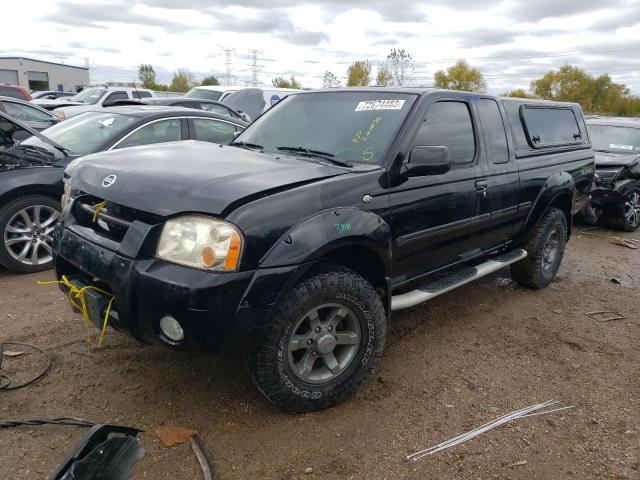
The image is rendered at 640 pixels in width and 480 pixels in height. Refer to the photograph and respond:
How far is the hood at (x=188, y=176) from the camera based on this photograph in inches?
102

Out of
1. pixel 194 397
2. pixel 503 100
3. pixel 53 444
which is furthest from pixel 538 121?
pixel 53 444

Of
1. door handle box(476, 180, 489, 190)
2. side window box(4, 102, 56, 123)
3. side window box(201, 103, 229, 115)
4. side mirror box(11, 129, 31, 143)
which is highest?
side window box(201, 103, 229, 115)

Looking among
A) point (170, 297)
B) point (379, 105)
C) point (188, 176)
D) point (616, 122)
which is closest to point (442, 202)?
point (379, 105)

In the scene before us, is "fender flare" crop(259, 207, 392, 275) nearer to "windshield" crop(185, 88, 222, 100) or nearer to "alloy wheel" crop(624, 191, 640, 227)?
"alloy wheel" crop(624, 191, 640, 227)

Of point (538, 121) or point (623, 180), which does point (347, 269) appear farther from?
point (623, 180)

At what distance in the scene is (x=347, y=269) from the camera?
3.03 metres

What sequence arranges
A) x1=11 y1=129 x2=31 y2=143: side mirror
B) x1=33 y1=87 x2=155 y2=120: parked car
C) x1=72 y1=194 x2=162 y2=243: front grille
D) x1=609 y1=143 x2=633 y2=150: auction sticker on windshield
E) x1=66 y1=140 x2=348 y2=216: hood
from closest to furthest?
x1=66 y1=140 x2=348 y2=216: hood < x1=72 y1=194 x2=162 y2=243: front grille < x1=11 y1=129 x2=31 y2=143: side mirror < x1=609 y1=143 x2=633 y2=150: auction sticker on windshield < x1=33 y1=87 x2=155 y2=120: parked car

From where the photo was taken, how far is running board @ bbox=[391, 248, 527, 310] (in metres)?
3.54

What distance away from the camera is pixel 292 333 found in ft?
9.07

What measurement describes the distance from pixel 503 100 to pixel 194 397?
3.53m

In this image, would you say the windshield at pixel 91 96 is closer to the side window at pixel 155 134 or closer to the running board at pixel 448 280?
the side window at pixel 155 134

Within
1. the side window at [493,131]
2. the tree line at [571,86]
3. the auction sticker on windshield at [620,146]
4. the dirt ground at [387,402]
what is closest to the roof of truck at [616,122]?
the auction sticker on windshield at [620,146]

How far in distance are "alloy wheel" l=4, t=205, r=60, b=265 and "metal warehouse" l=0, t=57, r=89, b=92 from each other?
5511 centimetres

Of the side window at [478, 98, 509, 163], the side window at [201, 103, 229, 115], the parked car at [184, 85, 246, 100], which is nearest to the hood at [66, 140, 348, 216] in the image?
the side window at [478, 98, 509, 163]
